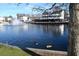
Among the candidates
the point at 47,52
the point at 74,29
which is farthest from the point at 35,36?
the point at 74,29

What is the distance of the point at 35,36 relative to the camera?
69.1 inches

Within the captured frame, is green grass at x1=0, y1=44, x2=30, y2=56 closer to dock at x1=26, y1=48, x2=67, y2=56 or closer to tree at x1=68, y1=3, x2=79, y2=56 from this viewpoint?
dock at x1=26, y1=48, x2=67, y2=56

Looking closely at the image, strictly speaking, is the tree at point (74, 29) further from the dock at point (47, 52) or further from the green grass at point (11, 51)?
the green grass at point (11, 51)

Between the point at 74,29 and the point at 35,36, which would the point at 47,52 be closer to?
the point at 35,36

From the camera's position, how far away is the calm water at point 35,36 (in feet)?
5.68

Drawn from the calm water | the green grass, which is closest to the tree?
the calm water

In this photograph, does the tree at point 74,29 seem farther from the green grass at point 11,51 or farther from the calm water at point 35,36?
the green grass at point 11,51

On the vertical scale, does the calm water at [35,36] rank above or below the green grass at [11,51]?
above

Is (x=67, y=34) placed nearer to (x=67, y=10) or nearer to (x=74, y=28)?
(x=74, y=28)

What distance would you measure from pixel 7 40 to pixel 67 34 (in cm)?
59

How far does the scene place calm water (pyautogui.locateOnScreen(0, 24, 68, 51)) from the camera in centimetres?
173

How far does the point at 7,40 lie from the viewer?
175 centimetres

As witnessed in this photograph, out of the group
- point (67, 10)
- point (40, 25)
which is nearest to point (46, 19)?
point (40, 25)

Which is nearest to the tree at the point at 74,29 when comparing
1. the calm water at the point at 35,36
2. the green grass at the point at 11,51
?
the calm water at the point at 35,36
